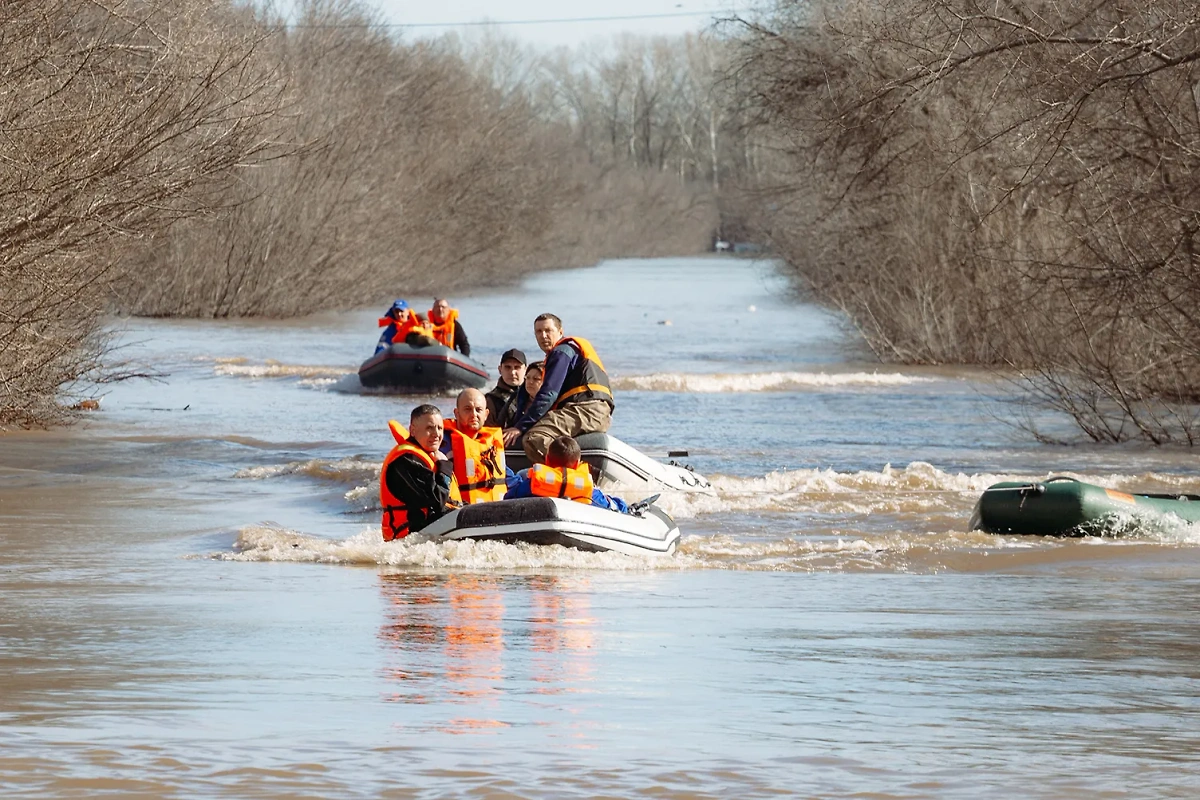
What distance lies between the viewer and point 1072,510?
526 inches

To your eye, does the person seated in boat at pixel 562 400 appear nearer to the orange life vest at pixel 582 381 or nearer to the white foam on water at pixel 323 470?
the orange life vest at pixel 582 381

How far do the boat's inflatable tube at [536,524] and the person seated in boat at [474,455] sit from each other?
0.62 metres

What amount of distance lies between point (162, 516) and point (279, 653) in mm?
6992

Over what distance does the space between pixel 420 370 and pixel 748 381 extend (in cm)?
623

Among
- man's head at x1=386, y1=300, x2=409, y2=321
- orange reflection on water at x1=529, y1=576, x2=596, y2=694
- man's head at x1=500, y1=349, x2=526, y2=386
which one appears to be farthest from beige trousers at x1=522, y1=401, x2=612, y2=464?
man's head at x1=386, y1=300, x2=409, y2=321

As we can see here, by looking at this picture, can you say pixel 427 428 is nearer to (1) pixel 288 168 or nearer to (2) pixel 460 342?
(2) pixel 460 342

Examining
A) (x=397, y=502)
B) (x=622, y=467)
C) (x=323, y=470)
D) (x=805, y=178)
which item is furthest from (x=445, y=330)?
(x=397, y=502)

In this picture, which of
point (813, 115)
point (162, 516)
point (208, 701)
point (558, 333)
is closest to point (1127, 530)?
point (558, 333)

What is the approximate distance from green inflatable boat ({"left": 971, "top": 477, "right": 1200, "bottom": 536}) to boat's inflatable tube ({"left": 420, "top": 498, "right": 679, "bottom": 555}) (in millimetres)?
3233

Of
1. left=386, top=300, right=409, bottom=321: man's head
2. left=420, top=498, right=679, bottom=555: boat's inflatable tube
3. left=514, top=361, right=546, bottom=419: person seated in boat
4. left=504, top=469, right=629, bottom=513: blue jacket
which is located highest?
left=386, top=300, right=409, bottom=321: man's head

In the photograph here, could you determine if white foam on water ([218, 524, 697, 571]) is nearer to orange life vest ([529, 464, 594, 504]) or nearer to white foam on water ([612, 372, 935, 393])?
orange life vest ([529, 464, 594, 504])

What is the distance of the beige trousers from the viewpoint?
14297mm

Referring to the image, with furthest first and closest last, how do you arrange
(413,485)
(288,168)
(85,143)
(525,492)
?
(288,168)
(85,143)
(525,492)
(413,485)

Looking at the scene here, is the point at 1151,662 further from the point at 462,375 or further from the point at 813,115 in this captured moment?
the point at 462,375
